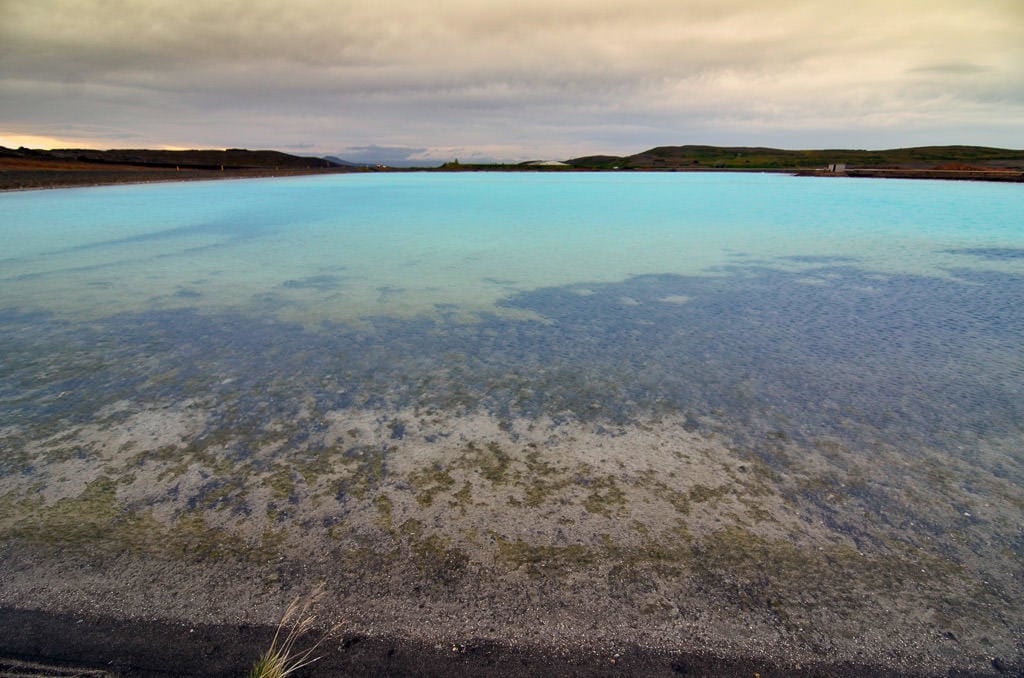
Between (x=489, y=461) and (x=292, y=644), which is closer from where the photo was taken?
(x=292, y=644)

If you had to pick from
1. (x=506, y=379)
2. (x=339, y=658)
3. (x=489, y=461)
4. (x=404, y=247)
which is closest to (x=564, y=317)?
(x=506, y=379)

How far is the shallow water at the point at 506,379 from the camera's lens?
3.43m

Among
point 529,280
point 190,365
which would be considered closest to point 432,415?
point 190,365

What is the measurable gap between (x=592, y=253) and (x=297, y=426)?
33.2 ft

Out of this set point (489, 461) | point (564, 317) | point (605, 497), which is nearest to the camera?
point (605, 497)

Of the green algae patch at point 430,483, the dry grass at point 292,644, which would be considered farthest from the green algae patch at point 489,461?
the dry grass at point 292,644

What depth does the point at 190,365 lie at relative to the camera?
5609mm

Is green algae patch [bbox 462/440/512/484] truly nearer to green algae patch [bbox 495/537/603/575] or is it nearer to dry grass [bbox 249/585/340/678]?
green algae patch [bbox 495/537/603/575]

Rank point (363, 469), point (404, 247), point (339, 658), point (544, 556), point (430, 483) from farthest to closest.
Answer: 1. point (404, 247)
2. point (363, 469)
3. point (430, 483)
4. point (544, 556)
5. point (339, 658)

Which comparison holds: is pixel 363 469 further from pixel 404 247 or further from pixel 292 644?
pixel 404 247

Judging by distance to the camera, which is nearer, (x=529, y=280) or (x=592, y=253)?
(x=529, y=280)

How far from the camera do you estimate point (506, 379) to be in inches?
210

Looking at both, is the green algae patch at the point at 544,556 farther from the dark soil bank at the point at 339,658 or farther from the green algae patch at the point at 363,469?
the green algae patch at the point at 363,469

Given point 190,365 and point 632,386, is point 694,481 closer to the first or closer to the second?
point 632,386
